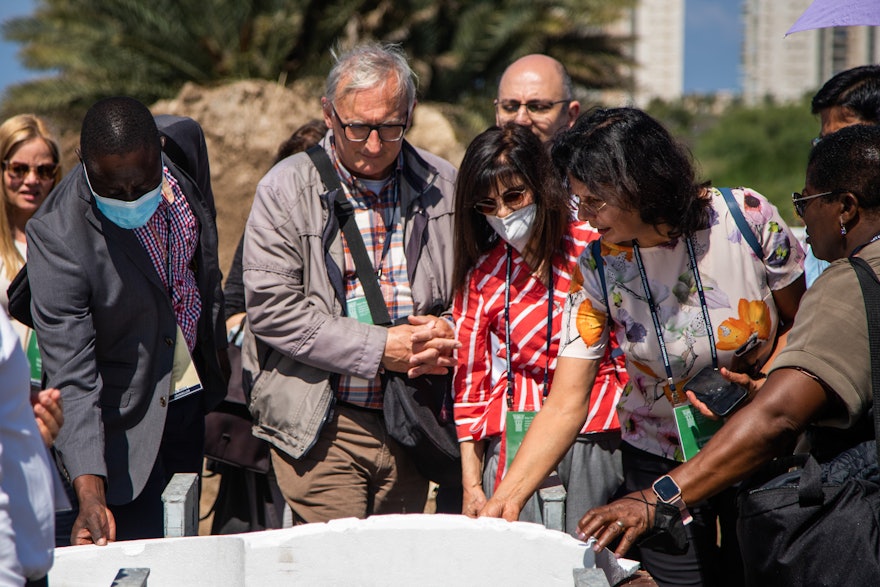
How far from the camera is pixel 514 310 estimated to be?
3.14 metres

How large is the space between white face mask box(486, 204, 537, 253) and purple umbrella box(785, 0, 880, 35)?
1010mm

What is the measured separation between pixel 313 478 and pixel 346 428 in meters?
0.20

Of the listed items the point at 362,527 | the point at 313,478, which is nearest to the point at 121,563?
the point at 362,527

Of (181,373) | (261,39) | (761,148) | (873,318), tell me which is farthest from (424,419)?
(761,148)

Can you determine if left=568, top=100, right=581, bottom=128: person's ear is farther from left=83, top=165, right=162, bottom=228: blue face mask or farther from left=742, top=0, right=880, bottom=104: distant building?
left=742, top=0, right=880, bottom=104: distant building

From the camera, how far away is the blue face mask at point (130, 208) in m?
2.93

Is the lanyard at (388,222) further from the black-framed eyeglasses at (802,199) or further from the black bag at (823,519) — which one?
the black bag at (823,519)

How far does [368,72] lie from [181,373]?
1.18m

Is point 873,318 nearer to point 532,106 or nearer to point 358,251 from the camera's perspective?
point 358,251

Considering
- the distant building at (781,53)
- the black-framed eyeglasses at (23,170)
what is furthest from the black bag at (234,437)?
the distant building at (781,53)

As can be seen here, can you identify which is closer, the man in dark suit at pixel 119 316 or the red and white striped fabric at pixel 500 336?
the man in dark suit at pixel 119 316

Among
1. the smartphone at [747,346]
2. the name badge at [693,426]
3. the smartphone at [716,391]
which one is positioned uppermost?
the smartphone at [747,346]

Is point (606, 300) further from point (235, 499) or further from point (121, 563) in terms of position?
point (235, 499)

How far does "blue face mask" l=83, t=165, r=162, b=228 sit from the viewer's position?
2.93 metres
